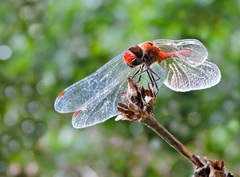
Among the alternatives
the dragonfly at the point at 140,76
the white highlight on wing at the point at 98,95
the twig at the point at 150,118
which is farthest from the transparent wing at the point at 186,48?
the twig at the point at 150,118

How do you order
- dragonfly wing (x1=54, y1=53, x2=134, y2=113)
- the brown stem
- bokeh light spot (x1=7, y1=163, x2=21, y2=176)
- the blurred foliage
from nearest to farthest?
1. the brown stem
2. dragonfly wing (x1=54, y1=53, x2=134, y2=113)
3. the blurred foliage
4. bokeh light spot (x1=7, y1=163, x2=21, y2=176)

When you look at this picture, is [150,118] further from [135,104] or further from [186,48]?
[186,48]

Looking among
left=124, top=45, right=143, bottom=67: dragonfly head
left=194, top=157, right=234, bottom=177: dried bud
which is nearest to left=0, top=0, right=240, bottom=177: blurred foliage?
left=124, top=45, right=143, bottom=67: dragonfly head

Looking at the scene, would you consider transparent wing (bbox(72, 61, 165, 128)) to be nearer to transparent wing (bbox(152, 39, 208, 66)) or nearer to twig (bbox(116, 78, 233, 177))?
transparent wing (bbox(152, 39, 208, 66))

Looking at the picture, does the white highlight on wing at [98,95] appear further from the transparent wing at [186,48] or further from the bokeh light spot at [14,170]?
the bokeh light spot at [14,170]

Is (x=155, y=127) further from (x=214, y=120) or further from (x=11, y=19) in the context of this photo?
(x=11, y=19)

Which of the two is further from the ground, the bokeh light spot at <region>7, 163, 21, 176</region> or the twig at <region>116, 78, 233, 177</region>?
the twig at <region>116, 78, 233, 177</region>
